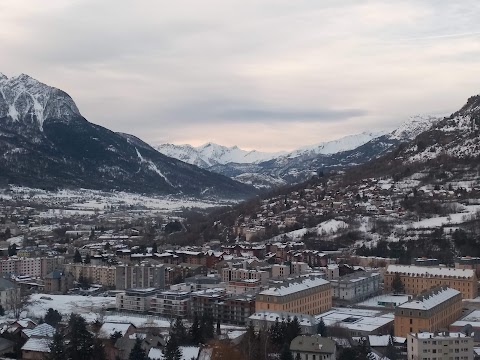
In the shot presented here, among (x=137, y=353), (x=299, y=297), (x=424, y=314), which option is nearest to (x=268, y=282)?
(x=299, y=297)

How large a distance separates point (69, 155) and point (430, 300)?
13637cm

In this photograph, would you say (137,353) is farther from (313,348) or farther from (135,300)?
(135,300)

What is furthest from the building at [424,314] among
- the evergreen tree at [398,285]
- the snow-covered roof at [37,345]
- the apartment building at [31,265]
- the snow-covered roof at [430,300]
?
the apartment building at [31,265]

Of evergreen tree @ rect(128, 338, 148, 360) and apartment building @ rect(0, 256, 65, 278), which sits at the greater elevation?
apartment building @ rect(0, 256, 65, 278)

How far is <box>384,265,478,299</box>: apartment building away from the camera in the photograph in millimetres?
47925

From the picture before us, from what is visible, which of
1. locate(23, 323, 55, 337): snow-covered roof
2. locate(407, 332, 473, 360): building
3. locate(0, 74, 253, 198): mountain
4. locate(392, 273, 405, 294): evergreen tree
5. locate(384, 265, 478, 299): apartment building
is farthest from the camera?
locate(0, 74, 253, 198): mountain

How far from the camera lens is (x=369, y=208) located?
249 feet

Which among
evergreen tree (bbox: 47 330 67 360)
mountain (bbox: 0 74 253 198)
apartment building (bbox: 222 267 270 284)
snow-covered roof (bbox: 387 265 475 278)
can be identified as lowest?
evergreen tree (bbox: 47 330 67 360)

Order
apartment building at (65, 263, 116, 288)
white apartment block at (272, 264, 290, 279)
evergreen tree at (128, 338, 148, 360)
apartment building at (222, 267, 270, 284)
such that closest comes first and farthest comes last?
1. evergreen tree at (128, 338, 148, 360)
2. apartment building at (222, 267, 270, 284)
3. white apartment block at (272, 264, 290, 279)
4. apartment building at (65, 263, 116, 288)

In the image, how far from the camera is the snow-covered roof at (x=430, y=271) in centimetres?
4812

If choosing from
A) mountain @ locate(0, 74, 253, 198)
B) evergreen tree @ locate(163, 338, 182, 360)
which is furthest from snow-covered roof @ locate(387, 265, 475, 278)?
mountain @ locate(0, 74, 253, 198)

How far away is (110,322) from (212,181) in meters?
155

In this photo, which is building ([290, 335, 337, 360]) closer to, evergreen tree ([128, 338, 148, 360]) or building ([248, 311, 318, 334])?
building ([248, 311, 318, 334])

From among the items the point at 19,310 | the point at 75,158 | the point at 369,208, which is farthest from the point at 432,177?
the point at 75,158
